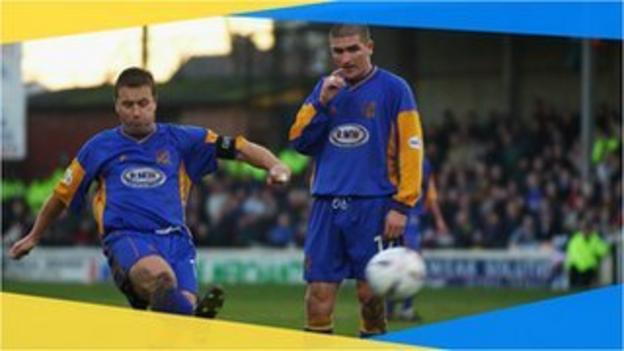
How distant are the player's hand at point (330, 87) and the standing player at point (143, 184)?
61cm

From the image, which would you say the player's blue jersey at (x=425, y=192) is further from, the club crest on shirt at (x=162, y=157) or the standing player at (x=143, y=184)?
the club crest on shirt at (x=162, y=157)

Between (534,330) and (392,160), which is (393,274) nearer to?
(392,160)

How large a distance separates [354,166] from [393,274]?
84cm

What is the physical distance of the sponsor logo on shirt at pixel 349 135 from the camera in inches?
374

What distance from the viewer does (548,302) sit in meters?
17.3

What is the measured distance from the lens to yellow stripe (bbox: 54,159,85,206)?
30.2 ft

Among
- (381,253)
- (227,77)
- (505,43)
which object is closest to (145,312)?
(381,253)

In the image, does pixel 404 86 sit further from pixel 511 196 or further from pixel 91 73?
pixel 91 73

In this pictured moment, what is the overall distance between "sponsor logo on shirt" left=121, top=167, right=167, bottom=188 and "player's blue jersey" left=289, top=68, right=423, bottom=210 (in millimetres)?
1004

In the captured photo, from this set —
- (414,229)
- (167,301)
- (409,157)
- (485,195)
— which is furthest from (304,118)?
(485,195)

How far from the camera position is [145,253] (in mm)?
8789

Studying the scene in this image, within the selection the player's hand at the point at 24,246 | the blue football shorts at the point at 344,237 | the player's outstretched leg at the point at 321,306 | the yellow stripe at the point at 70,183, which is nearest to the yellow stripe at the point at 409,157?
the blue football shorts at the point at 344,237

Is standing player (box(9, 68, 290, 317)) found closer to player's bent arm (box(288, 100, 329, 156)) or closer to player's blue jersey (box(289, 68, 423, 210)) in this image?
player's bent arm (box(288, 100, 329, 156))

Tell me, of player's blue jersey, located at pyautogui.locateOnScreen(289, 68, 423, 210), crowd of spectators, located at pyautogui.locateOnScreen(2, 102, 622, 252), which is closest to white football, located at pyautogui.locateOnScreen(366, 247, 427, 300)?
player's blue jersey, located at pyautogui.locateOnScreen(289, 68, 423, 210)
